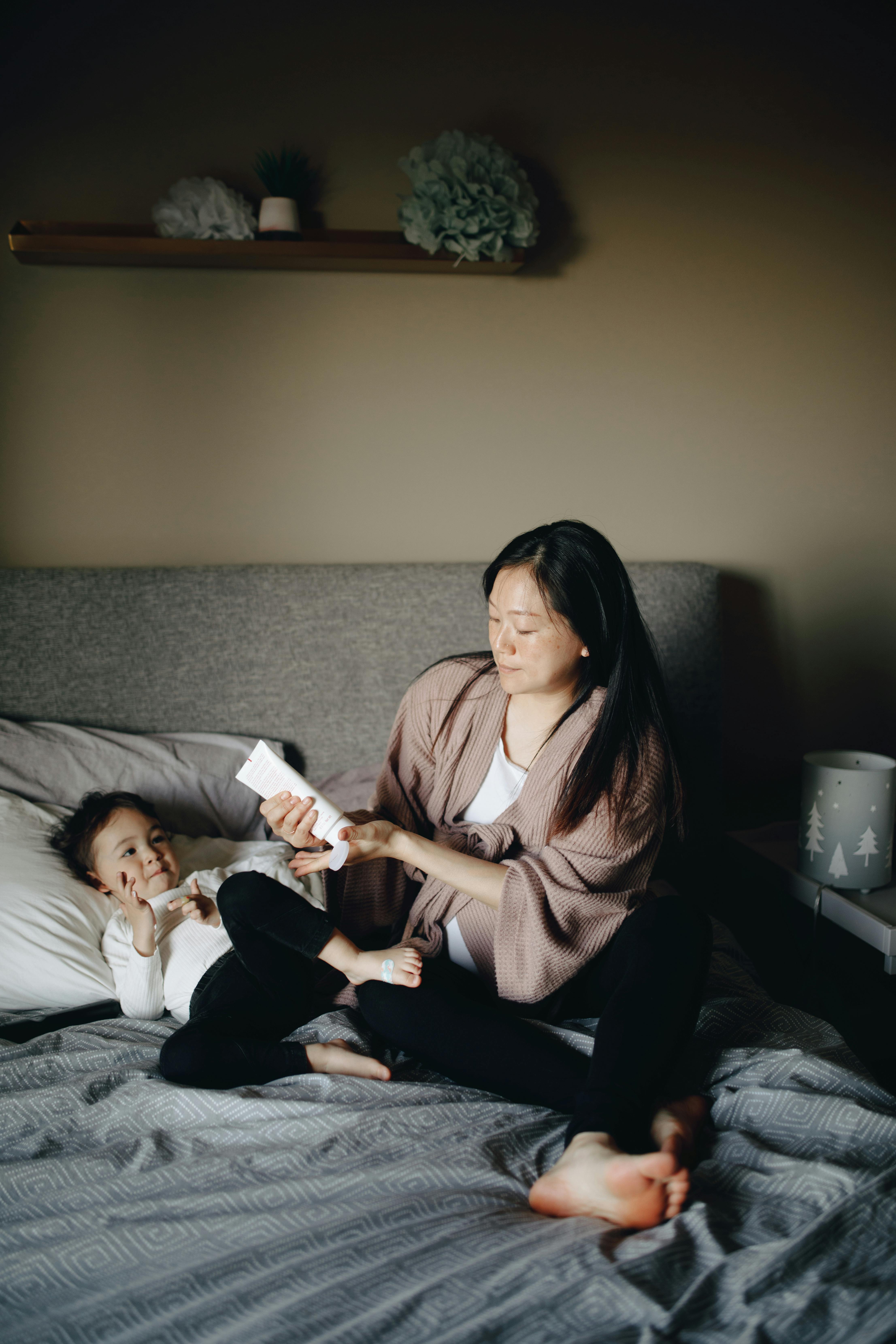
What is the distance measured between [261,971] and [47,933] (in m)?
0.37

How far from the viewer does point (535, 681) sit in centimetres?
130

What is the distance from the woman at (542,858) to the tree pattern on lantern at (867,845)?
500mm

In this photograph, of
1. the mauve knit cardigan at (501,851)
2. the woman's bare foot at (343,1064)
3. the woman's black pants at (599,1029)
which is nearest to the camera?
the woman's black pants at (599,1029)

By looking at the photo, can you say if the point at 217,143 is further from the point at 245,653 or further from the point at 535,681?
the point at 535,681

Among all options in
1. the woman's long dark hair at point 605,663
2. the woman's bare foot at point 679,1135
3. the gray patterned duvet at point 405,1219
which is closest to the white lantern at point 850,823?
the woman's long dark hair at point 605,663

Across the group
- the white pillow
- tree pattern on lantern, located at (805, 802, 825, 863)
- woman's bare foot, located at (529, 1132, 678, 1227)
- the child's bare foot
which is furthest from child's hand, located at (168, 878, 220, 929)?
tree pattern on lantern, located at (805, 802, 825, 863)

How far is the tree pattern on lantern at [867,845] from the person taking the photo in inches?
64.6

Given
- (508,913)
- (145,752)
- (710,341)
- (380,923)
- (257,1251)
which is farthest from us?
(710,341)

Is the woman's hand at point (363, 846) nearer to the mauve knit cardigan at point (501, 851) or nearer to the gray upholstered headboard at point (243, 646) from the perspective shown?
the mauve knit cardigan at point (501, 851)

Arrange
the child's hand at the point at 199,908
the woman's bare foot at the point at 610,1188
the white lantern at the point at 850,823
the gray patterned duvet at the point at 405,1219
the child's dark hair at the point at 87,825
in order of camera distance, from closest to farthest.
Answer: the gray patterned duvet at the point at 405,1219 < the woman's bare foot at the point at 610,1188 < the child's hand at the point at 199,908 < the child's dark hair at the point at 87,825 < the white lantern at the point at 850,823

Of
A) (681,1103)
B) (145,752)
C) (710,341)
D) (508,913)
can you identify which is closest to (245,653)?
(145,752)

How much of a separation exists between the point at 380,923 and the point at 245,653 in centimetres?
67

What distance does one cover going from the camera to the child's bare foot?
116 cm

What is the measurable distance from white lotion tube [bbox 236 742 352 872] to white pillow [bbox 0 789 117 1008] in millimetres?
432
